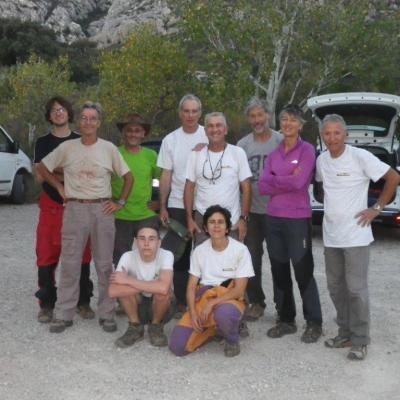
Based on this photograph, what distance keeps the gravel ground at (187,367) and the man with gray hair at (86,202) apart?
0.24 metres

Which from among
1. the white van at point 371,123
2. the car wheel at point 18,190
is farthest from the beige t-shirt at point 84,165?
the car wheel at point 18,190

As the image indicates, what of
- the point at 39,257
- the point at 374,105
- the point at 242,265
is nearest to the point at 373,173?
the point at 242,265

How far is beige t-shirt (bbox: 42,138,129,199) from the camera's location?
5012mm

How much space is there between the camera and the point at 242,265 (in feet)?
15.6

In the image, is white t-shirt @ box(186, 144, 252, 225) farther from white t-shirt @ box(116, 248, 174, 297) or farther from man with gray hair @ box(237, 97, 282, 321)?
white t-shirt @ box(116, 248, 174, 297)

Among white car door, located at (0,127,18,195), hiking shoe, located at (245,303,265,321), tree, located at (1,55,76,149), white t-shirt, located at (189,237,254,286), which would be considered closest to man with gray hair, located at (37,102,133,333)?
white t-shirt, located at (189,237,254,286)

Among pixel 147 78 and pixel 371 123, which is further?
pixel 147 78

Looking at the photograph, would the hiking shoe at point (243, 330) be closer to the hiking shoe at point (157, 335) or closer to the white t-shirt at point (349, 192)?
the hiking shoe at point (157, 335)

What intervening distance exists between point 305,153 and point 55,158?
188 centimetres

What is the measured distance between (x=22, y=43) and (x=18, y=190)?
114ft

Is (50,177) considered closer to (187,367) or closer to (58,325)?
(58,325)

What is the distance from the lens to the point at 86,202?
508cm

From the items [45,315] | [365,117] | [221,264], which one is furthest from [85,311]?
[365,117]

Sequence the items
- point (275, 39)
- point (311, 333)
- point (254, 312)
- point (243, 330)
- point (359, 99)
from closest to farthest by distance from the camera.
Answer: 1. point (311, 333)
2. point (243, 330)
3. point (254, 312)
4. point (359, 99)
5. point (275, 39)
